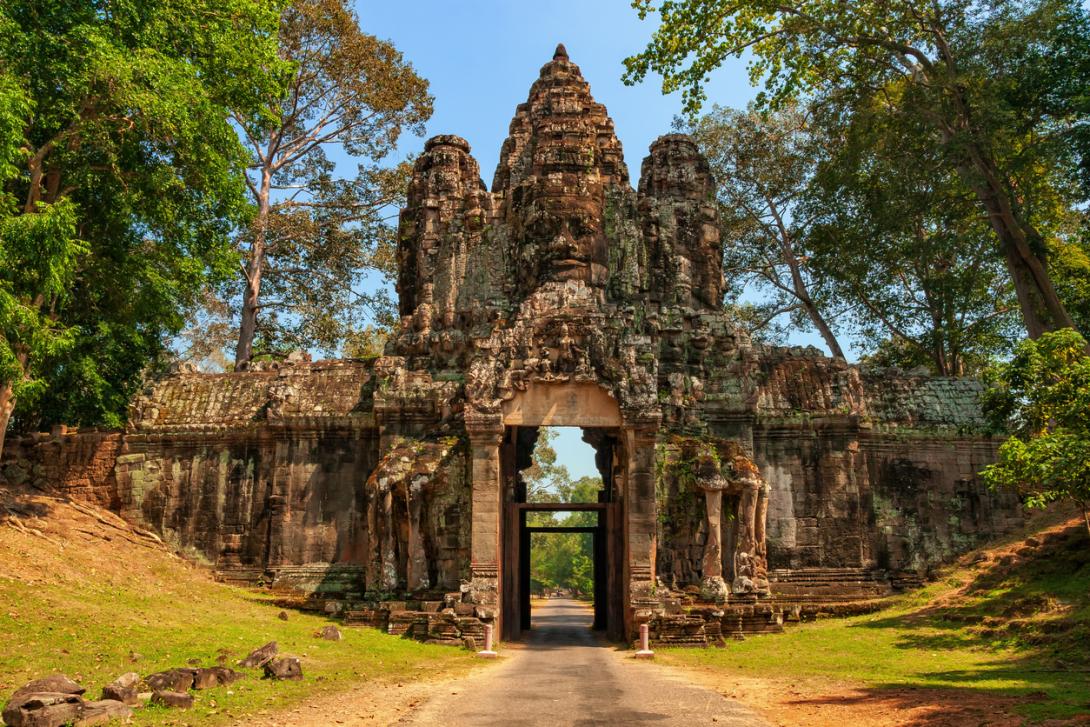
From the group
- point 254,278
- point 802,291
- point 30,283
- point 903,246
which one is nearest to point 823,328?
point 802,291

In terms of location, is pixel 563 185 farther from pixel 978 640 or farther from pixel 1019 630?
pixel 1019 630

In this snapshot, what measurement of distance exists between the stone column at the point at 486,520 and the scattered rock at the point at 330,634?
8.26 ft

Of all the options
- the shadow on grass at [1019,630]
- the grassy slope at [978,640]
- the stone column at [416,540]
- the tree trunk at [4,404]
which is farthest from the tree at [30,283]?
the shadow on grass at [1019,630]

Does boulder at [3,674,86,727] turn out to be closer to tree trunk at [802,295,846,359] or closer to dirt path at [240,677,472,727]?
dirt path at [240,677,472,727]

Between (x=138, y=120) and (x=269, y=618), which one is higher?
(x=138, y=120)

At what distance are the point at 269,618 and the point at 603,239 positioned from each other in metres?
10.8

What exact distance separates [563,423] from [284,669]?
7.67 metres

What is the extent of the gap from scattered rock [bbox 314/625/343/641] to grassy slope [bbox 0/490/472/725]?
0.13 meters

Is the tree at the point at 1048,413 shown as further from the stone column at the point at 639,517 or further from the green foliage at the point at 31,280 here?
the green foliage at the point at 31,280

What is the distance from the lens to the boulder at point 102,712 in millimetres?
7762

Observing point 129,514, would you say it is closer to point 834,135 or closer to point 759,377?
point 759,377

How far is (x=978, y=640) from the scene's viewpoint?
47.4ft

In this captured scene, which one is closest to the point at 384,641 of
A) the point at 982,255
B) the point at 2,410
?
the point at 2,410

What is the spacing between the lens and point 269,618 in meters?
15.9
